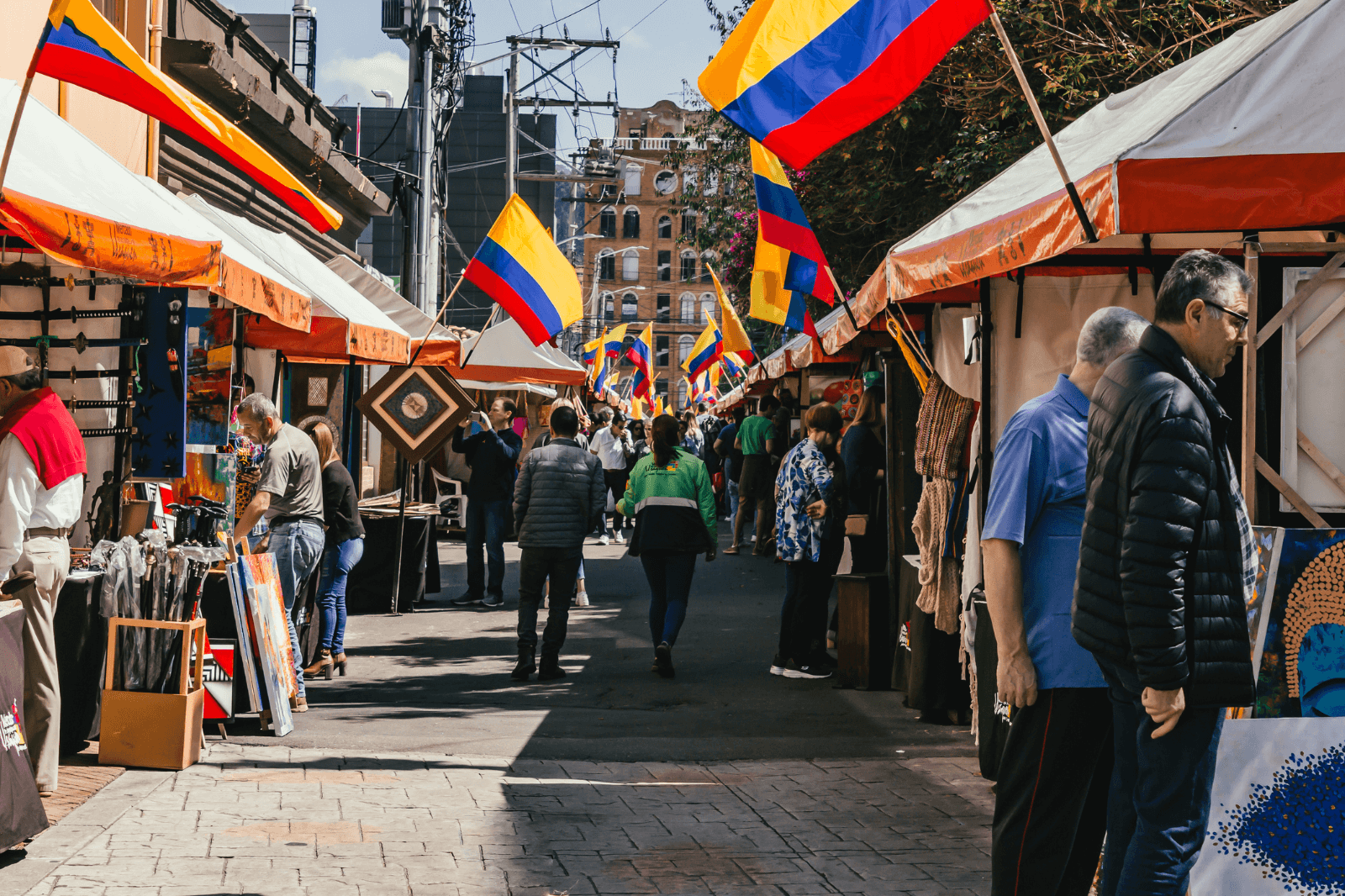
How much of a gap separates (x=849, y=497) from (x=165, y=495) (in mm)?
5441

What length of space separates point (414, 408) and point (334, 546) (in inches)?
109

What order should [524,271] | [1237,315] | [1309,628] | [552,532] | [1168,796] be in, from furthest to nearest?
[524,271] < [552,532] < [1309,628] < [1237,315] < [1168,796]

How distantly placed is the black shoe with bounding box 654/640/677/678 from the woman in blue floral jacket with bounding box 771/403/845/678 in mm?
809

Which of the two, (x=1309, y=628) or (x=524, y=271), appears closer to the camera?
(x=1309, y=628)

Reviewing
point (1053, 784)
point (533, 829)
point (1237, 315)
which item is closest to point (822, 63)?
point (1237, 315)

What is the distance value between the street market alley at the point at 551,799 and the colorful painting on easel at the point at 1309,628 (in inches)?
55.7

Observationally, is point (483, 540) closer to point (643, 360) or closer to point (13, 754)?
point (13, 754)

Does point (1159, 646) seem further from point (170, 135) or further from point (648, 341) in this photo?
point (648, 341)

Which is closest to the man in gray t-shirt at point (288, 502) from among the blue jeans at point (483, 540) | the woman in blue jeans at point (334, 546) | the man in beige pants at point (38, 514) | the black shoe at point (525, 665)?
the woman in blue jeans at point (334, 546)

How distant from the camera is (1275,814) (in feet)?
14.4

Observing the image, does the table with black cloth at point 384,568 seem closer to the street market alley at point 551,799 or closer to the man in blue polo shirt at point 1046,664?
the street market alley at point 551,799

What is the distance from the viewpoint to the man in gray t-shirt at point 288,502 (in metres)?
8.42

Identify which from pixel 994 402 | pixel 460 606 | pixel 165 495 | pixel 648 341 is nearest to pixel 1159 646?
pixel 994 402

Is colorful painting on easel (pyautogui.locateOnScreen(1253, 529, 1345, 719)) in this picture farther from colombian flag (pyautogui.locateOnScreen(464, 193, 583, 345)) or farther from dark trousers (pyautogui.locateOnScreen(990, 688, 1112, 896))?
colombian flag (pyautogui.locateOnScreen(464, 193, 583, 345))
